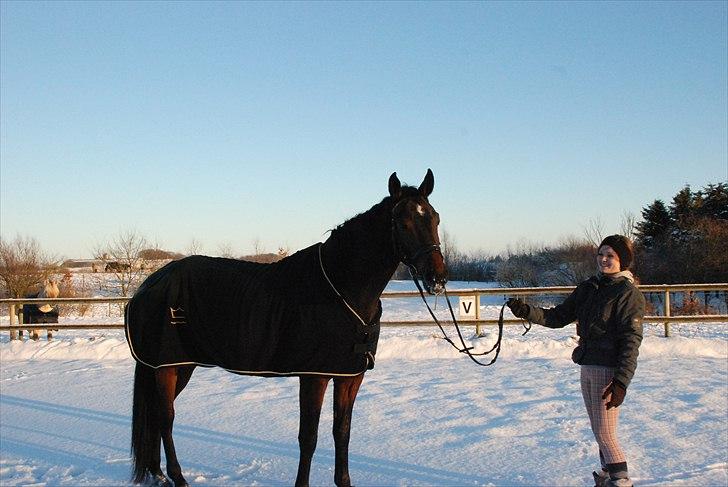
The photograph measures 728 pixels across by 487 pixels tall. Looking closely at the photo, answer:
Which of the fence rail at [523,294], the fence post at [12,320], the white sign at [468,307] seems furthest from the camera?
the fence post at [12,320]

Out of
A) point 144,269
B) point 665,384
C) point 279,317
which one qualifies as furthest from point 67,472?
point 144,269

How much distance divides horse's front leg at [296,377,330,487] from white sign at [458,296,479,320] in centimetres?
713

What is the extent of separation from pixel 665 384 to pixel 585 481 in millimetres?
3520

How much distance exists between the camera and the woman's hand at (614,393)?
304 cm

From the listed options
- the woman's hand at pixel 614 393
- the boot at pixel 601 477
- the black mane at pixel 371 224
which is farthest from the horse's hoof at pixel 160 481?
the woman's hand at pixel 614 393

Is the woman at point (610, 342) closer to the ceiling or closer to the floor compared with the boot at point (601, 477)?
closer to the ceiling

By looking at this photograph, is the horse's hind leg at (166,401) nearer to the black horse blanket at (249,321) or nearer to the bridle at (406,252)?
the black horse blanket at (249,321)

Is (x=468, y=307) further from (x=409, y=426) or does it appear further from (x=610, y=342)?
(x=610, y=342)

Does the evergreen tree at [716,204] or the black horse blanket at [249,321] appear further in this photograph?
the evergreen tree at [716,204]

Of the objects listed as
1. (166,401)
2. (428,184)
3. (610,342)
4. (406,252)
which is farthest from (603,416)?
(166,401)

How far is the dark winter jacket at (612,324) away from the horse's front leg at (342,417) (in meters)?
1.31

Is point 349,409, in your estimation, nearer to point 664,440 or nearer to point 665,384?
point 664,440

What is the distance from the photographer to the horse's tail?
3.96 m

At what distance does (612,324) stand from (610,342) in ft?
0.31
